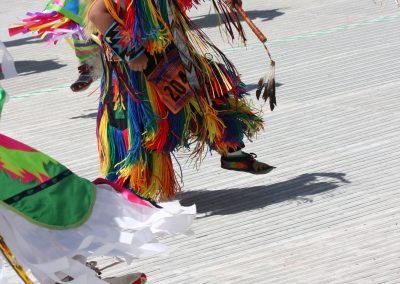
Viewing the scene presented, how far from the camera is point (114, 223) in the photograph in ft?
12.8

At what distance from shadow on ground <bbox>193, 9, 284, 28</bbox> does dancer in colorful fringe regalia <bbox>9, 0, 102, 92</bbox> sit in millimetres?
3786

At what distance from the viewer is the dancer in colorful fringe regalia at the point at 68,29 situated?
742 cm

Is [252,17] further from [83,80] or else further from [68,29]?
[68,29]

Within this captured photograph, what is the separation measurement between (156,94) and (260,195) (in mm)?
860

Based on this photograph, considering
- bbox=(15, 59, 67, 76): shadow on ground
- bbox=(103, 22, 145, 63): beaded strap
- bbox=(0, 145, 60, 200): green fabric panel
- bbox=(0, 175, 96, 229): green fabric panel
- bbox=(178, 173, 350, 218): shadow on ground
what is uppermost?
bbox=(103, 22, 145, 63): beaded strap

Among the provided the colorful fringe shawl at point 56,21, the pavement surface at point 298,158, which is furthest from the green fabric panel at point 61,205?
the colorful fringe shawl at point 56,21

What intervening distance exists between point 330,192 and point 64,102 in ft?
12.3

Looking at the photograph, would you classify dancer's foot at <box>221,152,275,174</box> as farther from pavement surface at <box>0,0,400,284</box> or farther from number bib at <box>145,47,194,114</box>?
number bib at <box>145,47,194,114</box>

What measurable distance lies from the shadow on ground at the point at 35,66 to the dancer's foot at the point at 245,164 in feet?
15.9

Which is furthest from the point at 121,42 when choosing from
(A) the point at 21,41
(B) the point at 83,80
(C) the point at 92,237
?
(A) the point at 21,41

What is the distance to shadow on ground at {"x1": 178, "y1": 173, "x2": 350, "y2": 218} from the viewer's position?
229 inches

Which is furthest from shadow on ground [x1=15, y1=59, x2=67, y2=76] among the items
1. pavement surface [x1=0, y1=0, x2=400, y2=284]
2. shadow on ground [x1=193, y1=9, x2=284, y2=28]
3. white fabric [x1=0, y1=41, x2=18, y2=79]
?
white fabric [x1=0, y1=41, x2=18, y2=79]

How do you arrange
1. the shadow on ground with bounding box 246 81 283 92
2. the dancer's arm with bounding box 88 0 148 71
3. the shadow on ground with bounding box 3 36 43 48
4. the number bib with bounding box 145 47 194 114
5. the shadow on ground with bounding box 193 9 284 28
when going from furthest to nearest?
the shadow on ground with bounding box 3 36 43 48, the shadow on ground with bounding box 193 9 284 28, the shadow on ground with bounding box 246 81 283 92, the number bib with bounding box 145 47 194 114, the dancer's arm with bounding box 88 0 148 71

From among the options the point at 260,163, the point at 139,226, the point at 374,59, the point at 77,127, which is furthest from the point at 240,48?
the point at 139,226
